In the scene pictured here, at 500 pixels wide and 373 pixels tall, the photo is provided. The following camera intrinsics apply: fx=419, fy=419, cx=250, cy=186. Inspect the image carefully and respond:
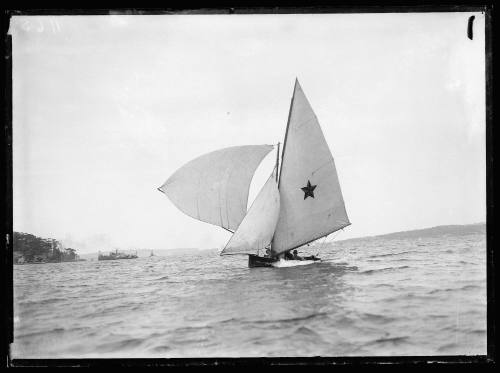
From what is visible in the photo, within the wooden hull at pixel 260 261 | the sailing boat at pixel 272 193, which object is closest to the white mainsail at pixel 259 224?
the sailing boat at pixel 272 193

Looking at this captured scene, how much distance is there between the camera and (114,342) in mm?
7398

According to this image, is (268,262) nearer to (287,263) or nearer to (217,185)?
(287,263)

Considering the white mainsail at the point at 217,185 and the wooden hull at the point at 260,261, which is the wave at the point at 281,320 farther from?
the wooden hull at the point at 260,261

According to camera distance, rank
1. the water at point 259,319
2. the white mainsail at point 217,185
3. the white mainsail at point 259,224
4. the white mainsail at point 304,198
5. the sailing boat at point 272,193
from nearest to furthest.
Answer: the water at point 259,319, the white mainsail at point 217,185, the sailing boat at point 272,193, the white mainsail at point 304,198, the white mainsail at point 259,224

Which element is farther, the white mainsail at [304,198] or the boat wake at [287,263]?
the boat wake at [287,263]

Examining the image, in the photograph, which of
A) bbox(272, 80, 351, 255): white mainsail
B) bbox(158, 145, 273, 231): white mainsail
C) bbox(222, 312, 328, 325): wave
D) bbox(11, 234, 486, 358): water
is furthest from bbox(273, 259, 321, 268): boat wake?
bbox(222, 312, 328, 325): wave

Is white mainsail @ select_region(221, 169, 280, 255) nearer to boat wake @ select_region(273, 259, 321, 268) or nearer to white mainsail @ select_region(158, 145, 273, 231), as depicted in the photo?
white mainsail @ select_region(158, 145, 273, 231)

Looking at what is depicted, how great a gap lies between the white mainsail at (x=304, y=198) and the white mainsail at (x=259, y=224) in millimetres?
430

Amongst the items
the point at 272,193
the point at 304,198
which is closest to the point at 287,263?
the point at 304,198

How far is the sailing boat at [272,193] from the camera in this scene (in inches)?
373

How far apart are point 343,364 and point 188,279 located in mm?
5748

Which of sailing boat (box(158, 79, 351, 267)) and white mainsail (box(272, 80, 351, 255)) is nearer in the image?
sailing boat (box(158, 79, 351, 267))

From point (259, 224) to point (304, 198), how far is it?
1.74 metres

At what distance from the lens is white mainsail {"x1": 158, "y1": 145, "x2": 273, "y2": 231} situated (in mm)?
9094
